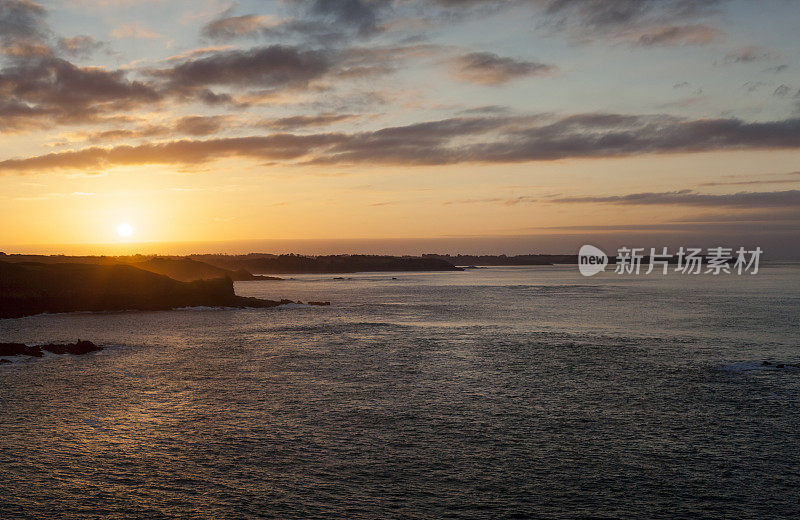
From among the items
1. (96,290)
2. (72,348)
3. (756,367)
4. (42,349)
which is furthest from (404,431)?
(96,290)

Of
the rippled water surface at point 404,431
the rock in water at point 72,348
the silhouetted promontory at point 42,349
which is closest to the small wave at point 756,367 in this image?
the rippled water surface at point 404,431

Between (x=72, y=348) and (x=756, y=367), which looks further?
(x=72, y=348)

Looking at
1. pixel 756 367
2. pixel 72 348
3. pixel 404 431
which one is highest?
pixel 756 367

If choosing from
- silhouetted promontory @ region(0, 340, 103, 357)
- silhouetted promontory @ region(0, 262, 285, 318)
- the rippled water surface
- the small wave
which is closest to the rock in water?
silhouetted promontory @ region(0, 340, 103, 357)

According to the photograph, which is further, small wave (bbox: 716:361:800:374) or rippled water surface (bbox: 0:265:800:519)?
small wave (bbox: 716:361:800:374)

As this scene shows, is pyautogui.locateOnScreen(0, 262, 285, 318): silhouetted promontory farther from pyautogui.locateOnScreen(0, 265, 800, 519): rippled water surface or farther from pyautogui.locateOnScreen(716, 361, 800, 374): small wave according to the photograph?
pyautogui.locateOnScreen(716, 361, 800, 374): small wave

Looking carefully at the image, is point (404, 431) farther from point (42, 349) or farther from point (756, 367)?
point (42, 349)

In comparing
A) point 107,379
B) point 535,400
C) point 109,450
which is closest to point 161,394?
point 107,379

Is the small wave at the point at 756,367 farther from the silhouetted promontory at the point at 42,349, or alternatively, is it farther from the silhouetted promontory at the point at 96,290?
the silhouetted promontory at the point at 96,290
